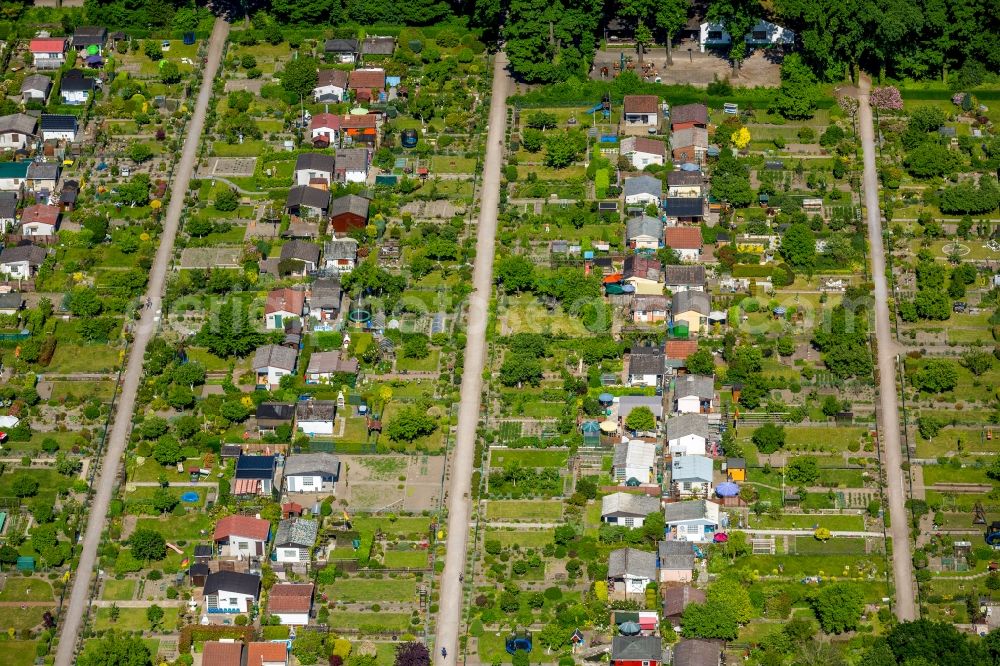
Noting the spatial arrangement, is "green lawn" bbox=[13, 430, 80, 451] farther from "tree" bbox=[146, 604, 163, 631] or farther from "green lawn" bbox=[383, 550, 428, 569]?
"green lawn" bbox=[383, 550, 428, 569]

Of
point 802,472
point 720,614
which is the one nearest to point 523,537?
point 720,614

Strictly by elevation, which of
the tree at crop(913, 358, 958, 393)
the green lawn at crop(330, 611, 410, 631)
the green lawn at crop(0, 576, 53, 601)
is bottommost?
the green lawn at crop(330, 611, 410, 631)

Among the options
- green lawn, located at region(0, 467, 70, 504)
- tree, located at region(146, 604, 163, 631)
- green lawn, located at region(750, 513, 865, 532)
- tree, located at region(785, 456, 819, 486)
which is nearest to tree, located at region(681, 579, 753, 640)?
green lawn, located at region(750, 513, 865, 532)

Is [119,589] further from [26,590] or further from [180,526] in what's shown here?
[180,526]

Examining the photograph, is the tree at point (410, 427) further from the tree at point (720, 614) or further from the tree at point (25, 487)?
the tree at point (25, 487)

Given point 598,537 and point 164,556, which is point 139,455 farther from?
point 598,537

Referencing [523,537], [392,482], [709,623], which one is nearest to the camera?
[709,623]
